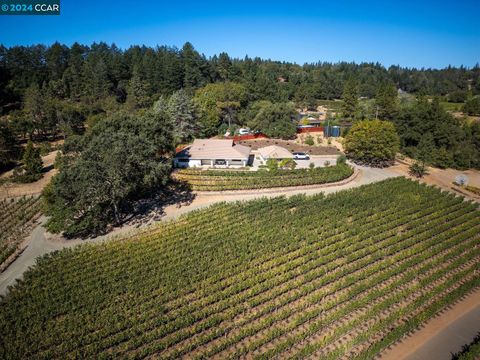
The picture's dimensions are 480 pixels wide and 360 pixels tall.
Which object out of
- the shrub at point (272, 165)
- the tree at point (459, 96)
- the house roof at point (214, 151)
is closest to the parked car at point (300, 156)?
the shrub at point (272, 165)

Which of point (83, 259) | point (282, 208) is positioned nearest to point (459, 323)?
point (282, 208)

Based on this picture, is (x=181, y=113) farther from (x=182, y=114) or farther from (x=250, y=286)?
(x=250, y=286)

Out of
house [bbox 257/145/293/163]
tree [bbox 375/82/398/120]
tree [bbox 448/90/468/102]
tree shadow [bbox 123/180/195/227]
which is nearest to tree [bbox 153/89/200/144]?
house [bbox 257/145/293/163]

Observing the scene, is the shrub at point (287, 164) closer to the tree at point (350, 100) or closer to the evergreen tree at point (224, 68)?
the tree at point (350, 100)

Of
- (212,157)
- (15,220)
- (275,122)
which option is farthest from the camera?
(275,122)

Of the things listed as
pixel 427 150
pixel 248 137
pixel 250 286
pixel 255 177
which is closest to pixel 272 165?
pixel 255 177

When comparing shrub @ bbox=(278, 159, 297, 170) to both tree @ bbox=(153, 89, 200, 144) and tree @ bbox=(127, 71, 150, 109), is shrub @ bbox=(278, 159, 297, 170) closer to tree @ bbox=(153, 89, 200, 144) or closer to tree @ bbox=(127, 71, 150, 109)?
tree @ bbox=(153, 89, 200, 144)

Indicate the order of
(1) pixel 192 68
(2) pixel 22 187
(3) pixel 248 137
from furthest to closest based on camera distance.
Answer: (1) pixel 192 68
(3) pixel 248 137
(2) pixel 22 187
